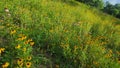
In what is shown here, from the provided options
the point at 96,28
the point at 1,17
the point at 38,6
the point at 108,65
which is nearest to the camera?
the point at 108,65

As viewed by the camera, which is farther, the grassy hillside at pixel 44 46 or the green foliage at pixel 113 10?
the green foliage at pixel 113 10

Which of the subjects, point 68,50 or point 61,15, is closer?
point 68,50

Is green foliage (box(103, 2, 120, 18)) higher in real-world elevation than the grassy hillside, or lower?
lower

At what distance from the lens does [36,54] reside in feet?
21.2

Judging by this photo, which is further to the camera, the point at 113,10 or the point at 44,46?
the point at 113,10

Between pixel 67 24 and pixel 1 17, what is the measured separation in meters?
2.19

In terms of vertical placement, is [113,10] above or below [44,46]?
below

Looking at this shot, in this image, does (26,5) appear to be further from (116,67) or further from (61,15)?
(116,67)

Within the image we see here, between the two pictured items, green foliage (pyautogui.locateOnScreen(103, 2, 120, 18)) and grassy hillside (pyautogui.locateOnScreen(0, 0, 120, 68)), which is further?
green foliage (pyautogui.locateOnScreen(103, 2, 120, 18))

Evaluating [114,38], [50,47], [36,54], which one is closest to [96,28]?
[114,38]

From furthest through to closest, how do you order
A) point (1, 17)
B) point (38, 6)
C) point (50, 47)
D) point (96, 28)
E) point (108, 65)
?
point (38, 6), point (96, 28), point (1, 17), point (50, 47), point (108, 65)

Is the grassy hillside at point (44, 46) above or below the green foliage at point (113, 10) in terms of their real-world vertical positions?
above

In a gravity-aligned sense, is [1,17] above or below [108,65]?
above

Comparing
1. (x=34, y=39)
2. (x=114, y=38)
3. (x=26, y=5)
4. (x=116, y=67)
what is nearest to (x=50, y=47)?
(x=34, y=39)
